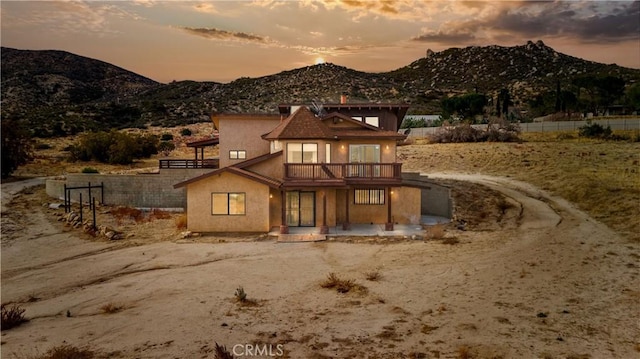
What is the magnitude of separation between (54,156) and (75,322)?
46.8m

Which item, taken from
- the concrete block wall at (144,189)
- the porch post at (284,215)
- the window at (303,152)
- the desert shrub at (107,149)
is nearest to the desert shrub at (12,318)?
the porch post at (284,215)

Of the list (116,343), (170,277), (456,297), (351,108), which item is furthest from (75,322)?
(351,108)

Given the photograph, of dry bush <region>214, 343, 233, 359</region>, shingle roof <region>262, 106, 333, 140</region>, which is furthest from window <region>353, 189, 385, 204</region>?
dry bush <region>214, 343, 233, 359</region>

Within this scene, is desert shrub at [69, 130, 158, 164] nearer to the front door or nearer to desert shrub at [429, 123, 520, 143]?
the front door

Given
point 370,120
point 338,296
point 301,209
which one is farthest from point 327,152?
point 338,296

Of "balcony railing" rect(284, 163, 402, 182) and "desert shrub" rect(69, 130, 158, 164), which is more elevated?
"desert shrub" rect(69, 130, 158, 164)

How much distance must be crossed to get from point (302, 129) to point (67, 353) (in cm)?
1688

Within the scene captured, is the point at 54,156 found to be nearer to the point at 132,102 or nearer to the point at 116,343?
the point at 116,343

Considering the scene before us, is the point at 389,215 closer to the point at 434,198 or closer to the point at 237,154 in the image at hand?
the point at 434,198

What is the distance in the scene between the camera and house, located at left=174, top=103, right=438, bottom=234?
77.7 feet

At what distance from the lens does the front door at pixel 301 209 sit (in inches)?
973

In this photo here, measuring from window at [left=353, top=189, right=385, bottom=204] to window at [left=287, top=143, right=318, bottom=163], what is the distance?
11.6ft

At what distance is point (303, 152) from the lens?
24.7m

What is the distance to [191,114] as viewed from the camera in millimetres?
93438
